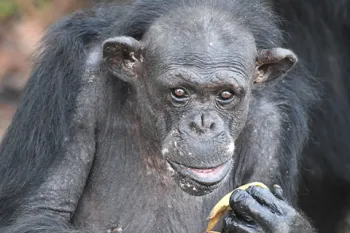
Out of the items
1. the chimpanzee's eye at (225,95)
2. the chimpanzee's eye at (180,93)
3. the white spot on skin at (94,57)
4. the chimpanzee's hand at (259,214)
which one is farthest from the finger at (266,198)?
the white spot on skin at (94,57)

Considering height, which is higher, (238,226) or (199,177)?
(199,177)

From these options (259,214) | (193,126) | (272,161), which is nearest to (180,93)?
(193,126)

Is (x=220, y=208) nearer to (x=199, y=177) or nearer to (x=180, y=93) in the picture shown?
(x=199, y=177)

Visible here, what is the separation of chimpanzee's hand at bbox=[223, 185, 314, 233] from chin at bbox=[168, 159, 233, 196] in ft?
0.48

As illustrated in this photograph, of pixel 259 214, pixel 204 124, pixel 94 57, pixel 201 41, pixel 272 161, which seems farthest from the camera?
pixel 272 161

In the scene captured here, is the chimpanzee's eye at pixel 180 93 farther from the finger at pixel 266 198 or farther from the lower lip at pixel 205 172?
the finger at pixel 266 198

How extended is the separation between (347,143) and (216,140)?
3519 mm

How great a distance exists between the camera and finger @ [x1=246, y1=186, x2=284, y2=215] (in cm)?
645

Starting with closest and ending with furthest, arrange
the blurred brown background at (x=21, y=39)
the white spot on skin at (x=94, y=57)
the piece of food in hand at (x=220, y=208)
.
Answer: the piece of food in hand at (x=220, y=208), the white spot on skin at (x=94, y=57), the blurred brown background at (x=21, y=39)

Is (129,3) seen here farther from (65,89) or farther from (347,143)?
(347,143)

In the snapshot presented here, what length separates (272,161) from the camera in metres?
7.12

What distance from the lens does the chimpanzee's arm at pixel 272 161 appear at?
6.46 meters

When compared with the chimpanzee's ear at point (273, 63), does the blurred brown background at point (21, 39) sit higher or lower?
lower

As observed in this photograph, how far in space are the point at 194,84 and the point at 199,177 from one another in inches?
21.5
